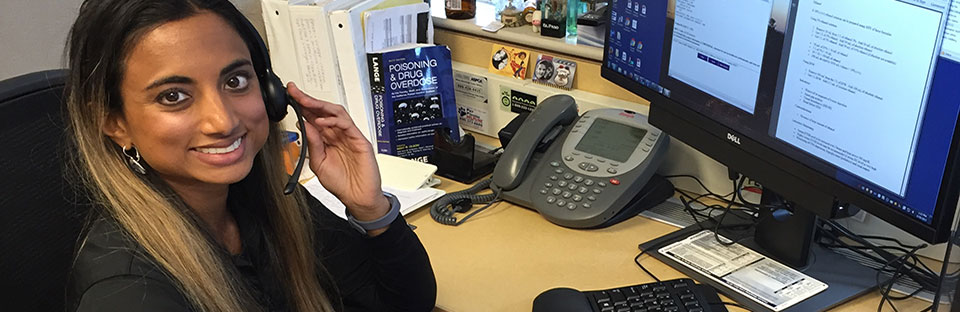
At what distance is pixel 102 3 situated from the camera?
965 mm

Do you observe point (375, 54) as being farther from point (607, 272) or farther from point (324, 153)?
point (607, 272)

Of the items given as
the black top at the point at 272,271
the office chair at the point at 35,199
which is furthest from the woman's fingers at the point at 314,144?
the office chair at the point at 35,199

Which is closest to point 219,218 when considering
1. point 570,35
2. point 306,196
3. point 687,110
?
point 306,196

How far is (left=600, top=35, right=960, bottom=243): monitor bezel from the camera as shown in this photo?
96 centimetres

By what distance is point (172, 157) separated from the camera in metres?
1.00

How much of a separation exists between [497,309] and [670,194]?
0.47 metres

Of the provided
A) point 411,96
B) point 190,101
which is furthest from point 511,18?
point 190,101

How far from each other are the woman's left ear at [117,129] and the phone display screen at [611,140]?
2.45 feet

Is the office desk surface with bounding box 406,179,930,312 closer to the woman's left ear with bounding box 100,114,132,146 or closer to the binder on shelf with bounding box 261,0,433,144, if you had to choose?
the binder on shelf with bounding box 261,0,433,144

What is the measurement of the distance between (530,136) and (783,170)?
47cm

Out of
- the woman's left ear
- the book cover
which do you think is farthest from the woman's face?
the book cover

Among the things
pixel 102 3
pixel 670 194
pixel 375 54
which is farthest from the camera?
pixel 375 54

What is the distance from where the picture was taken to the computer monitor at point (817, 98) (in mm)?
929

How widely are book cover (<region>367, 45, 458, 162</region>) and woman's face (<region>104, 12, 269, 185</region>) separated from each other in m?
0.61
